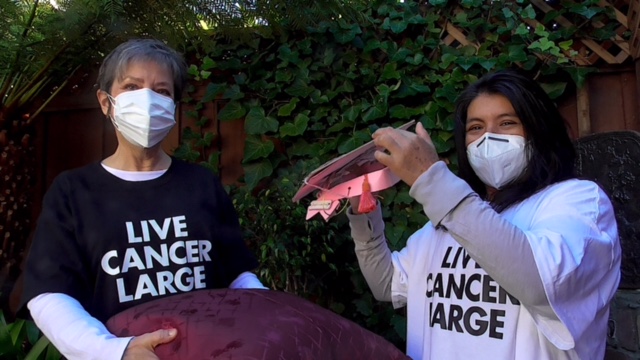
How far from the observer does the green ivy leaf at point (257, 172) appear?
342 centimetres

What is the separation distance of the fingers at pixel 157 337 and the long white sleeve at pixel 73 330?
0.05 meters

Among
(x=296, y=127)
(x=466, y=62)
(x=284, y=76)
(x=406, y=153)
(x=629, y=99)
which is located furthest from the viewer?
(x=284, y=76)

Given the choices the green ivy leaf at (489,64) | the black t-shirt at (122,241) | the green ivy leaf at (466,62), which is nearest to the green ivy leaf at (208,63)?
the green ivy leaf at (466,62)

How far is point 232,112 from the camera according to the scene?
357 cm

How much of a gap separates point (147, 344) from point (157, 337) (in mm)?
27

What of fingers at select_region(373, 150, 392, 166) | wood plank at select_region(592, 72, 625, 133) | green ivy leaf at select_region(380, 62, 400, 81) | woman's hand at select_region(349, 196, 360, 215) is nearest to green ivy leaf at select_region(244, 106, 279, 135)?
green ivy leaf at select_region(380, 62, 400, 81)

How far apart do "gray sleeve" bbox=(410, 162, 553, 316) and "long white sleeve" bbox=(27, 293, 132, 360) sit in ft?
2.22

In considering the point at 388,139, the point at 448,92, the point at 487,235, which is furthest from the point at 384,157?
the point at 448,92

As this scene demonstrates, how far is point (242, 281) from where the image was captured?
4.93ft

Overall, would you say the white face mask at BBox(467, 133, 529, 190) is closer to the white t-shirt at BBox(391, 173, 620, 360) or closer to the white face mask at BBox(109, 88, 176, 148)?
the white t-shirt at BBox(391, 173, 620, 360)

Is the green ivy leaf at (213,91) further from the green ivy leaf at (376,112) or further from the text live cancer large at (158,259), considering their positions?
the text live cancer large at (158,259)

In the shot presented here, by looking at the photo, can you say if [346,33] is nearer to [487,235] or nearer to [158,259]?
[158,259]

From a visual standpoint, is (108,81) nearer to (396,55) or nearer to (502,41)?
(396,55)

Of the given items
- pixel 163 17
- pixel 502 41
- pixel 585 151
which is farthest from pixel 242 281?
pixel 502 41
